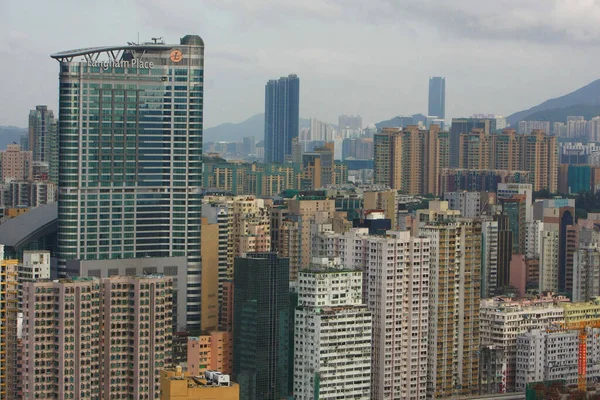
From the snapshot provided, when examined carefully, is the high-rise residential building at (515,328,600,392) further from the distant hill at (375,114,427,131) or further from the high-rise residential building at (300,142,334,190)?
the distant hill at (375,114,427,131)

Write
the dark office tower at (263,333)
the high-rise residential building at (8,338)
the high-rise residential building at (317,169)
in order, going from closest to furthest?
1. the high-rise residential building at (8,338)
2. the dark office tower at (263,333)
3. the high-rise residential building at (317,169)

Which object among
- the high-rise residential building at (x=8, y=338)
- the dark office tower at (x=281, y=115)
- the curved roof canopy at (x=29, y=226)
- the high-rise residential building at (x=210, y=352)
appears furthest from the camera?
the dark office tower at (x=281, y=115)

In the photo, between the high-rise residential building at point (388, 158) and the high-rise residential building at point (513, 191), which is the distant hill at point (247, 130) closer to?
the high-rise residential building at point (388, 158)

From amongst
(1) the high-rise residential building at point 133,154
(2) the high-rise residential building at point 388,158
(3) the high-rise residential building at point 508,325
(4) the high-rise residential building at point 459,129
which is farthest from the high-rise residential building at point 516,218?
(4) the high-rise residential building at point 459,129

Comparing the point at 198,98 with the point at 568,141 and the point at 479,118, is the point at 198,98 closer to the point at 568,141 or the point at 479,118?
the point at 479,118

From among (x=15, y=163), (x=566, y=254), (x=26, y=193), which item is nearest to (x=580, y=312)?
(x=566, y=254)

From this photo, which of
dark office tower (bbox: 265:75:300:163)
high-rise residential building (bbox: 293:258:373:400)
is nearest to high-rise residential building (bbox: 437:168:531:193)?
dark office tower (bbox: 265:75:300:163)
